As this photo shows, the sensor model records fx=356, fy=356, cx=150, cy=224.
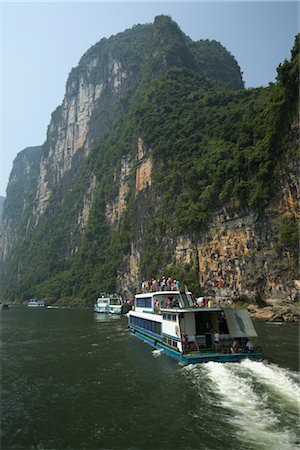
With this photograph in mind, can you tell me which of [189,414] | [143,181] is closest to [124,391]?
[189,414]

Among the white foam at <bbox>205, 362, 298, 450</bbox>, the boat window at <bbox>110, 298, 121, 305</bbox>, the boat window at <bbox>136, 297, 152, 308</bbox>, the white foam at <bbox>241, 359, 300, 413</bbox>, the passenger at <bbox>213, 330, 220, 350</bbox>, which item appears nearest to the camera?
the white foam at <bbox>205, 362, 298, 450</bbox>

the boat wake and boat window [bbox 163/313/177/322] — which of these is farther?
boat window [bbox 163/313/177/322]

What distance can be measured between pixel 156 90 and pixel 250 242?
61.2 metres

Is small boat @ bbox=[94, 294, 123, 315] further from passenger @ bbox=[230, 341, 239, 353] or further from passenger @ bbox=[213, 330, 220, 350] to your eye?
passenger @ bbox=[230, 341, 239, 353]

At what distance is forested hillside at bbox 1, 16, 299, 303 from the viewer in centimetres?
5006

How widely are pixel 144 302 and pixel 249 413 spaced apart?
A: 70.6ft

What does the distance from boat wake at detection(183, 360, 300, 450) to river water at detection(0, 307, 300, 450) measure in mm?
33

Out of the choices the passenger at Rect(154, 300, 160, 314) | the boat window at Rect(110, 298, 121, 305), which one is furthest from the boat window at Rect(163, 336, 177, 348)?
the boat window at Rect(110, 298, 121, 305)

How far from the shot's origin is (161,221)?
74062mm

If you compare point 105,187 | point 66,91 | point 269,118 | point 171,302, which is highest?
point 66,91

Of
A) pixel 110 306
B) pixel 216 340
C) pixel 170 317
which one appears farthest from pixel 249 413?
pixel 110 306

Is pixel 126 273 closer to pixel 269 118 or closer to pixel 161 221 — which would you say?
pixel 161 221

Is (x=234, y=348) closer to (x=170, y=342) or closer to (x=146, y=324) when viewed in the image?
(x=170, y=342)

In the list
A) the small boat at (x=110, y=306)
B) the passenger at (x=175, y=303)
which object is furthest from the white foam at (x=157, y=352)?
the small boat at (x=110, y=306)
